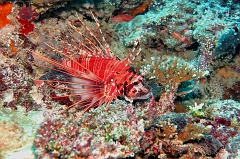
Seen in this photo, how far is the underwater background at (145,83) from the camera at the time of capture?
8.79ft

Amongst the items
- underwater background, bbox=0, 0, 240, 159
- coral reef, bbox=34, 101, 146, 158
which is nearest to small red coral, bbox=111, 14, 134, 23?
underwater background, bbox=0, 0, 240, 159

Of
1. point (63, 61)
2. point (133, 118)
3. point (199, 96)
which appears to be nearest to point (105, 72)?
point (63, 61)

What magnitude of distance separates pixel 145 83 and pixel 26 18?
277cm

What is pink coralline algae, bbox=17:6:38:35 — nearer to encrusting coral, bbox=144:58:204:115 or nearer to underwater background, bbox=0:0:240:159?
underwater background, bbox=0:0:240:159

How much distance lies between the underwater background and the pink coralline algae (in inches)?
0.7

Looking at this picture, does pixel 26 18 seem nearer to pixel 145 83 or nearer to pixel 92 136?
pixel 145 83

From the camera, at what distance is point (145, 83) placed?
406 cm

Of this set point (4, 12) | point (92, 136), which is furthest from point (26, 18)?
point (92, 136)

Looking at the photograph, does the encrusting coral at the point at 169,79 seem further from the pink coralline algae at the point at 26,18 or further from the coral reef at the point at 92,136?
the pink coralline algae at the point at 26,18

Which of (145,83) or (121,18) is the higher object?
(121,18)

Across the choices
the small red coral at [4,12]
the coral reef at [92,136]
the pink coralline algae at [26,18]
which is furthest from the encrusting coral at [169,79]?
the small red coral at [4,12]

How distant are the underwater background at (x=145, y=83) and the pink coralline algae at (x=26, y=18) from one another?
0.06 ft

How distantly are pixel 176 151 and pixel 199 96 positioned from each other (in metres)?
3.10

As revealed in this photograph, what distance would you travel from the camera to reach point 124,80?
386 cm
